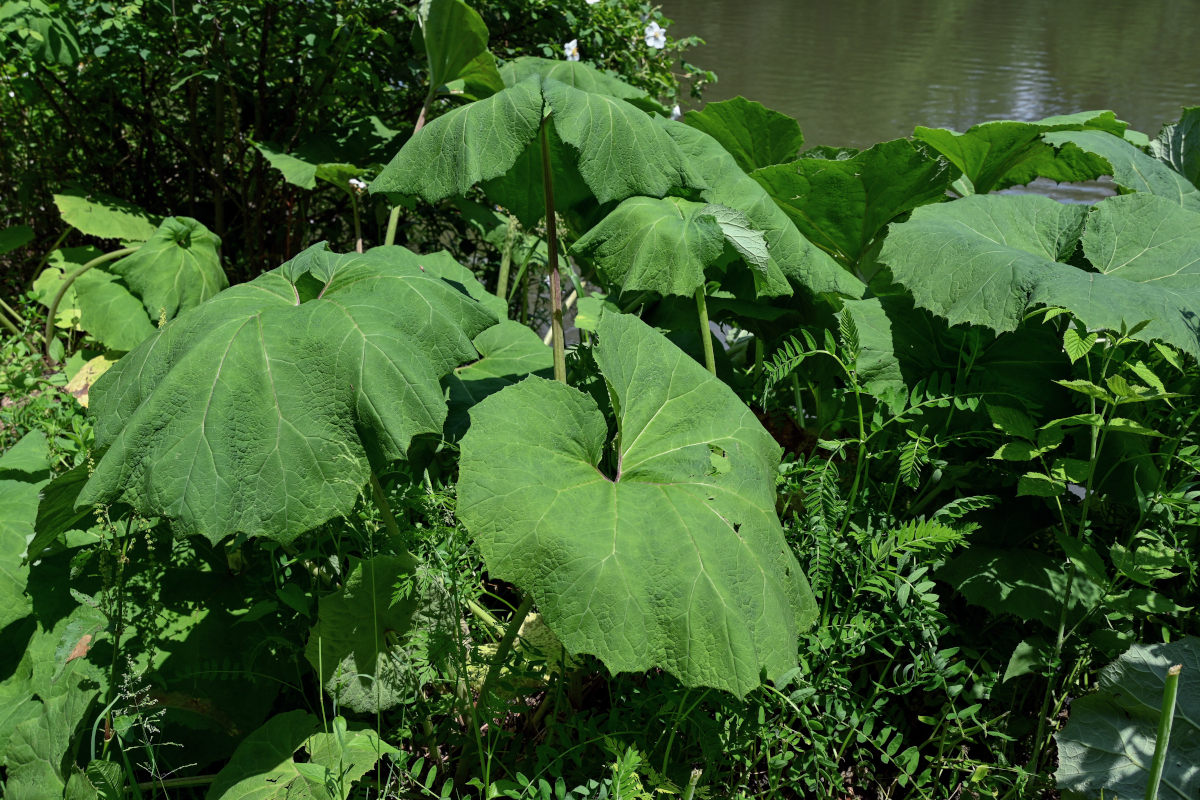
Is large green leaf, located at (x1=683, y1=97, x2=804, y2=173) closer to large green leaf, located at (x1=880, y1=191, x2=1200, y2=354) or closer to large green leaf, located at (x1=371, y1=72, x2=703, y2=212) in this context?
large green leaf, located at (x1=880, y1=191, x2=1200, y2=354)

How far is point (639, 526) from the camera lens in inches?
56.1

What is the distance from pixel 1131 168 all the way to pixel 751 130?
3.27 ft

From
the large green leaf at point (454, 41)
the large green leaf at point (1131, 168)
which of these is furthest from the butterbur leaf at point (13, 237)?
the large green leaf at point (1131, 168)

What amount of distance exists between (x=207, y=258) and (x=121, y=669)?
5.06 ft

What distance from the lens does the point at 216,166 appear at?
150 inches

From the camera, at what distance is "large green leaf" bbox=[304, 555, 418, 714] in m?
1.59

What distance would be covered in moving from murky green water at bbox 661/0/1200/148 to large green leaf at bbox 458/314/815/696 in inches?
218

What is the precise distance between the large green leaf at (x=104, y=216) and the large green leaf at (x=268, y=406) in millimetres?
2102

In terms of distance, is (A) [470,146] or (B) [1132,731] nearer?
(B) [1132,731]

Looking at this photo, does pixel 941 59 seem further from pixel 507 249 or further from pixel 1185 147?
pixel 507 249

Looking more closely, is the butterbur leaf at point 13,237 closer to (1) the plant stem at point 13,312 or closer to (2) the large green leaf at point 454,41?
(1) the plant stem at point 13,312

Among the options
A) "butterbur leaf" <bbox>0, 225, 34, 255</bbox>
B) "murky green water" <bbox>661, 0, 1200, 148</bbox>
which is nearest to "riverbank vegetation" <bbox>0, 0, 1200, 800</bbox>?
"butterbur leaf" <bbox>0, 225, 34, 255</bbox>

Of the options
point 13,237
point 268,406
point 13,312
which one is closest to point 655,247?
point 268,406

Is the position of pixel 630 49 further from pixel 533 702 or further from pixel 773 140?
pixel 533 702
